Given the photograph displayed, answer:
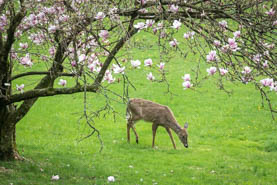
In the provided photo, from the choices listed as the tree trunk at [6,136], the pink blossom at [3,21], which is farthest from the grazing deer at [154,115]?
the pink blossom at [3,21]

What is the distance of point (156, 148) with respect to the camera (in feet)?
43.1

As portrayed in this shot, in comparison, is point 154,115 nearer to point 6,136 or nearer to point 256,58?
point 6,136

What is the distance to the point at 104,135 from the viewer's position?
14805 millimetres

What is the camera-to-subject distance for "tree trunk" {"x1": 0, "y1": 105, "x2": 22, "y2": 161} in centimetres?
938

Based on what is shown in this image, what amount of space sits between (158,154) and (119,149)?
1.26m

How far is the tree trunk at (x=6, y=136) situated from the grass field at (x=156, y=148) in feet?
0.86

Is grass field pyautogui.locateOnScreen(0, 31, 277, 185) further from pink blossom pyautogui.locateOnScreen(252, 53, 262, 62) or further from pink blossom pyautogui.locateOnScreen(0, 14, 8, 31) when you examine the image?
pink blossom pyautogui.locateOnScreen(0, 14, 8, 31)

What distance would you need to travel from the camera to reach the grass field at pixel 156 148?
9.94m

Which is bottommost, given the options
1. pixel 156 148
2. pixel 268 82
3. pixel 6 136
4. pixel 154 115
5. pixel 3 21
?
pixel 156 148

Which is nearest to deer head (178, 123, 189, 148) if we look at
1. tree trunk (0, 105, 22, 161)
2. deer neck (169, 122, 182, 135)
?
deer neck (169, 122, 182, 135)

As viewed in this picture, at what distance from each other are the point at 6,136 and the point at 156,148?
16.9 feet

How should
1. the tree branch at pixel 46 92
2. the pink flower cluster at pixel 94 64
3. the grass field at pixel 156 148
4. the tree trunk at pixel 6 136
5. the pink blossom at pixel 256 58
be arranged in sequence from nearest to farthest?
the pink blossom at pixel 256 58 < the tree branch at pixel 46 92 < the pink flower cluster at pixel 94 64 < the tree trunk at pixel 6 136 < the grass field at pixel 156 148

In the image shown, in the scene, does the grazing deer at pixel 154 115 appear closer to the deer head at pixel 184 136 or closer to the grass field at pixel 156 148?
the deer head at pixel 184 136

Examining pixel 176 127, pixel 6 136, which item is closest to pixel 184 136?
pixel 176 127
